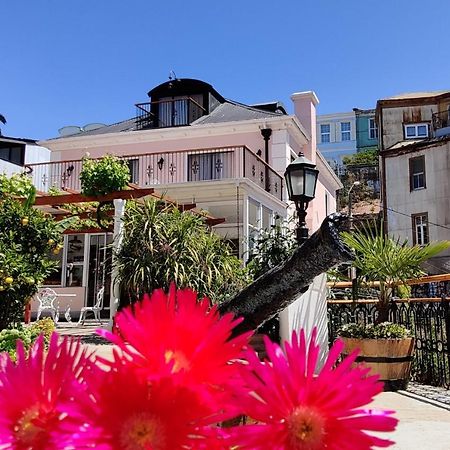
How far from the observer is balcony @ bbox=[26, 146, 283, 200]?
16.6 m

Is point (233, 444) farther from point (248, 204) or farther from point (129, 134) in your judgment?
point (129, 134)

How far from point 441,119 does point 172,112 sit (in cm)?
1806

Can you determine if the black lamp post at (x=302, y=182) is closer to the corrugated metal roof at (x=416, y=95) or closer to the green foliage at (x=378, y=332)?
the green foliage at (x=378, y=332)

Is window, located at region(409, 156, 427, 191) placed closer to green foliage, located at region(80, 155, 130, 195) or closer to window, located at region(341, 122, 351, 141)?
green foliage, located at region(80, 155, 130, 195)

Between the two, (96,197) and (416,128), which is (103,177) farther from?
(416,128)

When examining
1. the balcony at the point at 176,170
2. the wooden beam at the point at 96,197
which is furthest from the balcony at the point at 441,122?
the wooden beam at the point at 96,197

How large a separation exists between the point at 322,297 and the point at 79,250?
37.7 ft

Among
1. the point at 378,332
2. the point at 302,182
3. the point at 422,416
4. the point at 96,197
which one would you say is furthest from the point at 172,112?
the point at 422,416

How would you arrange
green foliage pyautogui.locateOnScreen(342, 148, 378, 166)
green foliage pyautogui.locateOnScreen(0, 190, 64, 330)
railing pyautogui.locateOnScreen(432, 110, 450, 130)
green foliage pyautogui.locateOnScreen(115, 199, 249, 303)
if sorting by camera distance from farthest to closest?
green foliage pyautogui.locateOnScreen(342, 148, 378, 166) → railing pyautogui.locateOnScreen(432, 110, 450, 130) → green foliage pyautogui.locateOnScreen(115, 199, 249, 303) → green foliage pyautogui.locateOnScreen(0, 190, 64, 330)

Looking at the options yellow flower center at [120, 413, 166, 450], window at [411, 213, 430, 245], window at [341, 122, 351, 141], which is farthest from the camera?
window at [341, 122, 351, 141]

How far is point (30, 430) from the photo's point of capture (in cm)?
48

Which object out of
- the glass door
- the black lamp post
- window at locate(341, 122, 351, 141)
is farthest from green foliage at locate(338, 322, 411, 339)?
window at locate(341, 122, 351, 141)

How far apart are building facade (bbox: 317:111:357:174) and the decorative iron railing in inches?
1884

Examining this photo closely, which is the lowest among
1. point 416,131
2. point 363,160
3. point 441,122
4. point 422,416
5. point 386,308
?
point 422,416
